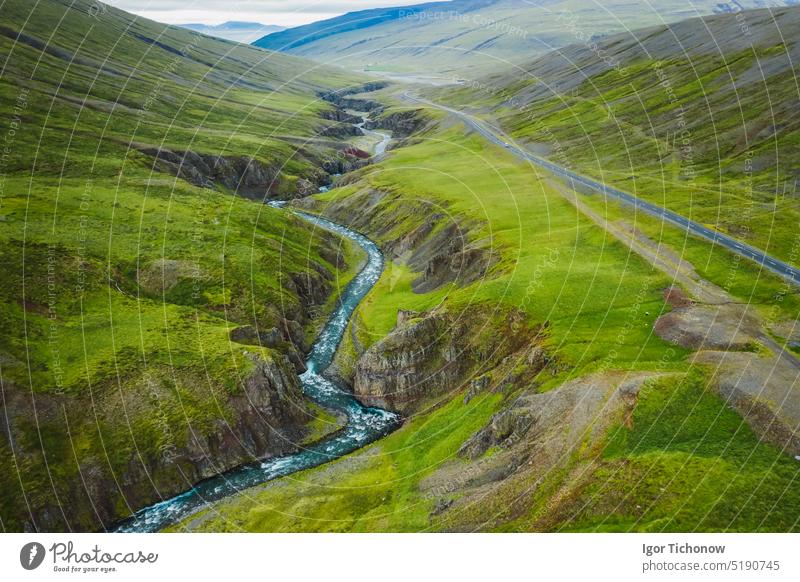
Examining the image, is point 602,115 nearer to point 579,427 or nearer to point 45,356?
point 579,427

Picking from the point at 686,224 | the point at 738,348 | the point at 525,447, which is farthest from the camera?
the point at 686,224

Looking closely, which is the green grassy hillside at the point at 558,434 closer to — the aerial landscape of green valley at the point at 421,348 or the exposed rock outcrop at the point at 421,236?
the aerial landscape of green valley at the point at 421,348

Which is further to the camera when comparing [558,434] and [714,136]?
[714,136]

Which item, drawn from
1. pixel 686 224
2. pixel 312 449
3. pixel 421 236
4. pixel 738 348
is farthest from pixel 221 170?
pixel 738 348

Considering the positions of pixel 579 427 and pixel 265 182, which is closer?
pixel 579 427

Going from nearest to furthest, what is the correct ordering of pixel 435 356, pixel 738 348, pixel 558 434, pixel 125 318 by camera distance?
pixel 558 434
pixel 738 348
pixel 435 356
pixel 125 318

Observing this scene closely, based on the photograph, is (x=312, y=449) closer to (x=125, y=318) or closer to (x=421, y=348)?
(x=421, y=348)

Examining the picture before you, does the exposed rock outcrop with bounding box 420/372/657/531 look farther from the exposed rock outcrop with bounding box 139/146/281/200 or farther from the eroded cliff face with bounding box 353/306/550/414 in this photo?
the exposed rock outcrop with bounding box 139/146/281/200
